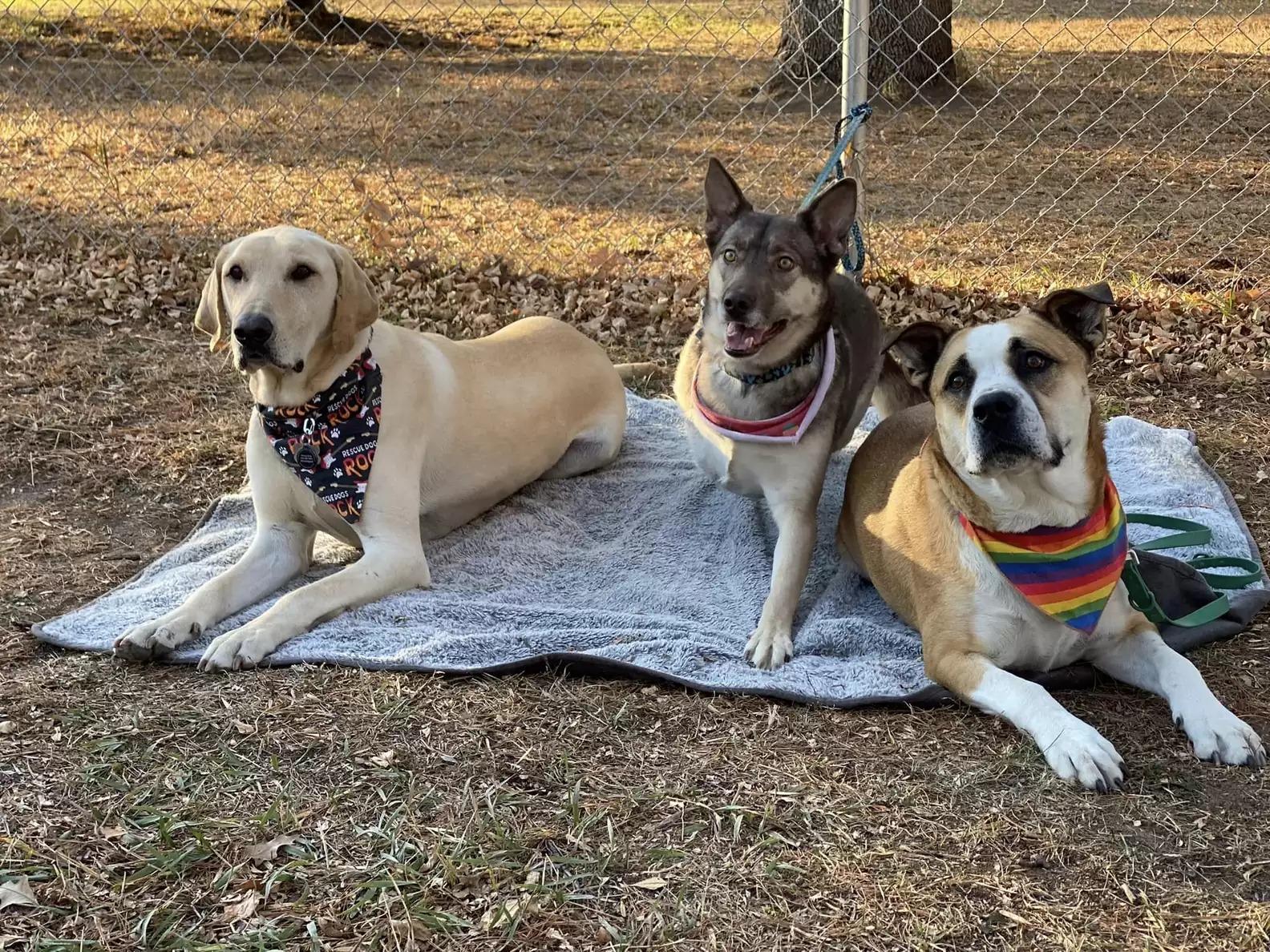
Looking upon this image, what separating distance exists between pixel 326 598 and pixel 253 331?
895 mm

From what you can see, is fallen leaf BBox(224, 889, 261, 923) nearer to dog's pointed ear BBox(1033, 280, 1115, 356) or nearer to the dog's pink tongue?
the dog's pink tongue

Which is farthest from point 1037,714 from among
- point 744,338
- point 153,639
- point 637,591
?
point 153,639

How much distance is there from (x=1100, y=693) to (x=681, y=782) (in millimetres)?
1305

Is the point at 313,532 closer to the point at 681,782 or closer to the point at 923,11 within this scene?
the point at 681,782

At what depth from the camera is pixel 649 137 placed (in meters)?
10.7

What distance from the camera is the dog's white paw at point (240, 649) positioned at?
3.70 m

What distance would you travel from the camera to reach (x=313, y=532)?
4.48 meters

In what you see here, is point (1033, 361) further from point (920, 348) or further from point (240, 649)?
point (240, 649)

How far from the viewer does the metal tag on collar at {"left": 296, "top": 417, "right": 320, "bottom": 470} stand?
13.8 ft

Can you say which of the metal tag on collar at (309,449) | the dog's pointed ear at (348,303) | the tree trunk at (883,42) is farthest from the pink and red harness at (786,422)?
the tree trunk at (883,42)

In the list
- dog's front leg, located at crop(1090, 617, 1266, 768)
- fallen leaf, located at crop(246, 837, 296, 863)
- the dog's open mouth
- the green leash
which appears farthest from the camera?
the dog's open mouth

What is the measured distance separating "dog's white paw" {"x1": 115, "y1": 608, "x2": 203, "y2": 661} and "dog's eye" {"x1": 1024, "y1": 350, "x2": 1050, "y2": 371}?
2.65m

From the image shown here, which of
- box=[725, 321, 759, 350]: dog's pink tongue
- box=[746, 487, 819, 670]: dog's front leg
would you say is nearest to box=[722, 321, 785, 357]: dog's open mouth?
Answer: box=[725, 321, 759, 350]: dog's pink tongue

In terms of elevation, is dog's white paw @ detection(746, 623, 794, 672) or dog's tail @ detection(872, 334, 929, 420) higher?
dog's tail @ detection(872, 334, 929, 420)
